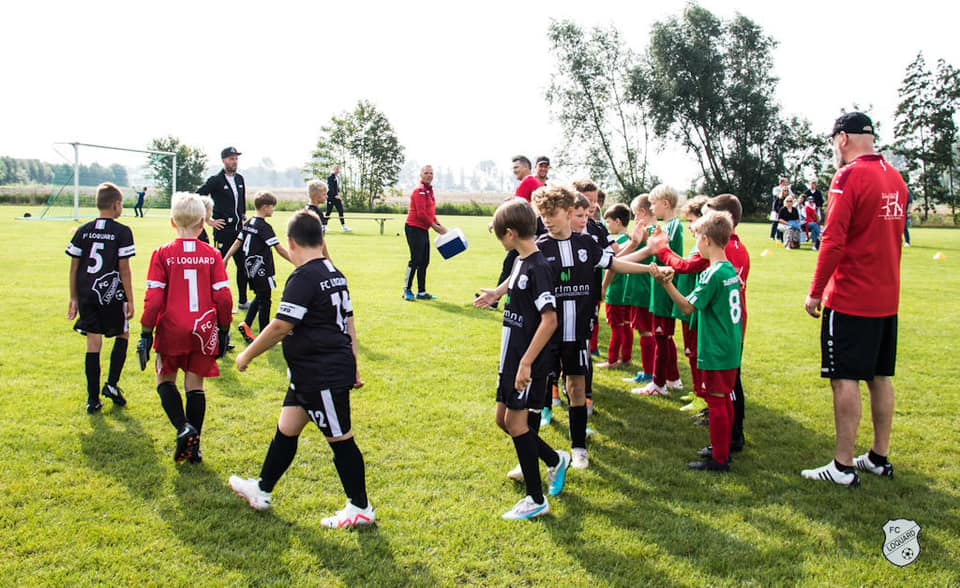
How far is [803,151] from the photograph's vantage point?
48.5 meters

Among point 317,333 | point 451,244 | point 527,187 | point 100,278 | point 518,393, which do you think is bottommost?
point 518,393

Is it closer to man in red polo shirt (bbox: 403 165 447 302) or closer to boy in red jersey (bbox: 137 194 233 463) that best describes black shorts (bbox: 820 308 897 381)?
boy in red jersey (bbox: 137 194 233 463)

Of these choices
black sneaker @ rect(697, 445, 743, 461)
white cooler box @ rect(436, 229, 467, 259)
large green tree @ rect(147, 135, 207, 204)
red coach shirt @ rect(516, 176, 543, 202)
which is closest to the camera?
black sneaker @ rect(697, 445, 743, 461)

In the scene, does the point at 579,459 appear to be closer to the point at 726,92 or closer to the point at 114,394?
the point at 114,394

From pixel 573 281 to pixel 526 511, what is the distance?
4.99 ft

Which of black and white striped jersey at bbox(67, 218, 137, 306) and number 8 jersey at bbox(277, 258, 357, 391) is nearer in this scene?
number 8 jersey at bbox(277, 258, 357, 391)

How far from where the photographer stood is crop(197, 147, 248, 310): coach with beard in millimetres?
9633

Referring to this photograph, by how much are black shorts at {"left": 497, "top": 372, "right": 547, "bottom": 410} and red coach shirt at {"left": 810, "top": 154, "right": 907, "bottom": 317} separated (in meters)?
1.92

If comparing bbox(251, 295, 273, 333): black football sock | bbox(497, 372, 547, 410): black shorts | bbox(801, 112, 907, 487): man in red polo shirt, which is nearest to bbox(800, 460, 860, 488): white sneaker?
bbox(801, 112, 907, 487): man in red polo shirt

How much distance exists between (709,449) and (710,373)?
65 centimetres

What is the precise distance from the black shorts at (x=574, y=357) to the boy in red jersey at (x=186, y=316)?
2.31 m

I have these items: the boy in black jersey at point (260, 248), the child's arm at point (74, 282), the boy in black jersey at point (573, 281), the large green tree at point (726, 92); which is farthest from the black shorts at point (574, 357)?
the large green tree at point (726, 92)

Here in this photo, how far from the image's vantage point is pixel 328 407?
3.52 meters

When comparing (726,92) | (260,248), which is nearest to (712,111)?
(726,92)
